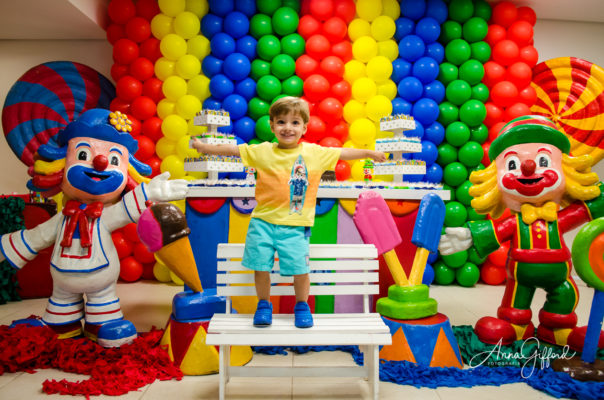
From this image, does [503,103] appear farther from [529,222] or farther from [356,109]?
[529,222]

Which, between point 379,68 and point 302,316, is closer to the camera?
point 302,316

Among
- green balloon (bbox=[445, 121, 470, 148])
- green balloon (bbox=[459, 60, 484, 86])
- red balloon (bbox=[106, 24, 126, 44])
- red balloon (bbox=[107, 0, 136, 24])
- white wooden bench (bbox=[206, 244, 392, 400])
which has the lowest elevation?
white wooden bench (bbox=[206, 244, 392, 400])

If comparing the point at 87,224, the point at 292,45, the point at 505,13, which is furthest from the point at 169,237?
the point at 505,13

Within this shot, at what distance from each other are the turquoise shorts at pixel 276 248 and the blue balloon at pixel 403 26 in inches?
135

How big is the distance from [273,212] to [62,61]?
4.16 meters

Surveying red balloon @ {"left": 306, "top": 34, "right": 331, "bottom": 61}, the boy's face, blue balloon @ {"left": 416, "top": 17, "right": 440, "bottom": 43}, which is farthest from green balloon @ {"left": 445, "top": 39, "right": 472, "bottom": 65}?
the boy's face

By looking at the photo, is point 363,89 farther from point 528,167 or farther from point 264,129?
point 528,167

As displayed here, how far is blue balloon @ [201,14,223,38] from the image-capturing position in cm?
471

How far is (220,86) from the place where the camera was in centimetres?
458

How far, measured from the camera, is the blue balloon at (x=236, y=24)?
4.67 m

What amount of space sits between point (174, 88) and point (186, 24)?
2.24 feet

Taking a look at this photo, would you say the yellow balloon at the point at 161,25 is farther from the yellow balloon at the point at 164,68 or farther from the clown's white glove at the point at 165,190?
the clown's white glove at the point at 165,190

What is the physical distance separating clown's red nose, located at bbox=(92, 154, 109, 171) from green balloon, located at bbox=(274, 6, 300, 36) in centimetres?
270

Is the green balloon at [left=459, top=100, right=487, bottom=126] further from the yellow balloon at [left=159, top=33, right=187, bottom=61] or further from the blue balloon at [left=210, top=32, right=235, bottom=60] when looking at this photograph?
the yellow balloon at [left=159, top=33, right=187, bottom=61]
